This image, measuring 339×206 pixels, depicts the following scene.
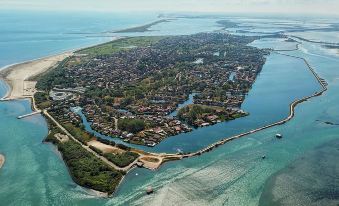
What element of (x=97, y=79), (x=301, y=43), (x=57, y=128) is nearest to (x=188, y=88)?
(x=97, y=79)

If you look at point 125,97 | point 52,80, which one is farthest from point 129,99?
point 52,80

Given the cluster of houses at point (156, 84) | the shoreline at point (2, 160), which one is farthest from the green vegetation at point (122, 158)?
the shoreline at point (2, 160)

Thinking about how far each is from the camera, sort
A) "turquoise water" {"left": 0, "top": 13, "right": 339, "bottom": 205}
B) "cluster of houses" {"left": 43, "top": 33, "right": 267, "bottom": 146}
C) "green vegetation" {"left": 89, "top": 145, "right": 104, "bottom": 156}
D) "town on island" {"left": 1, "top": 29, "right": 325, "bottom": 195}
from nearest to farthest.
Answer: "turquoise water" {"left": 0, "top": 13, "right": 339, "bottom": 205} < "town on island" {"left": 1, "top": 29, "right": 325, "bottom": 195} < "green vegetation" {"left": 89, "top": 145, "right": 104, "bottom": 156} < "cluster of houses" {"left": 43, "top": 33, "right": 267, "bottom": 146}

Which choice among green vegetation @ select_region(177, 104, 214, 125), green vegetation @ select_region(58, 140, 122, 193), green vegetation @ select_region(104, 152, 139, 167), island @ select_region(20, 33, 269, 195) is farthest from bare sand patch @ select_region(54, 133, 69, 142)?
green vegetation @ select_region(177, 104, 214, 125)

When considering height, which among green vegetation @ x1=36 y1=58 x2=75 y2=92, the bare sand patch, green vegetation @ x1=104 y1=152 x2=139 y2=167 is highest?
green vegetation @ x1=36 y1=58 x2=75 y2=92

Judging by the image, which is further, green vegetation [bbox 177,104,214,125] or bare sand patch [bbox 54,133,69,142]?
green vegetation [bbox 177,104,214,125]

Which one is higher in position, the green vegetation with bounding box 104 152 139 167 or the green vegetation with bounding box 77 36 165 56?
the green vegetation with bounding box 104 152 139 167

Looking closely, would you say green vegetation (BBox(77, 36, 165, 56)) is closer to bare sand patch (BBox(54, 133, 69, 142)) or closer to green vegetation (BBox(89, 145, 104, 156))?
bare sand patch (BBox(54, 133, 69, 142))
